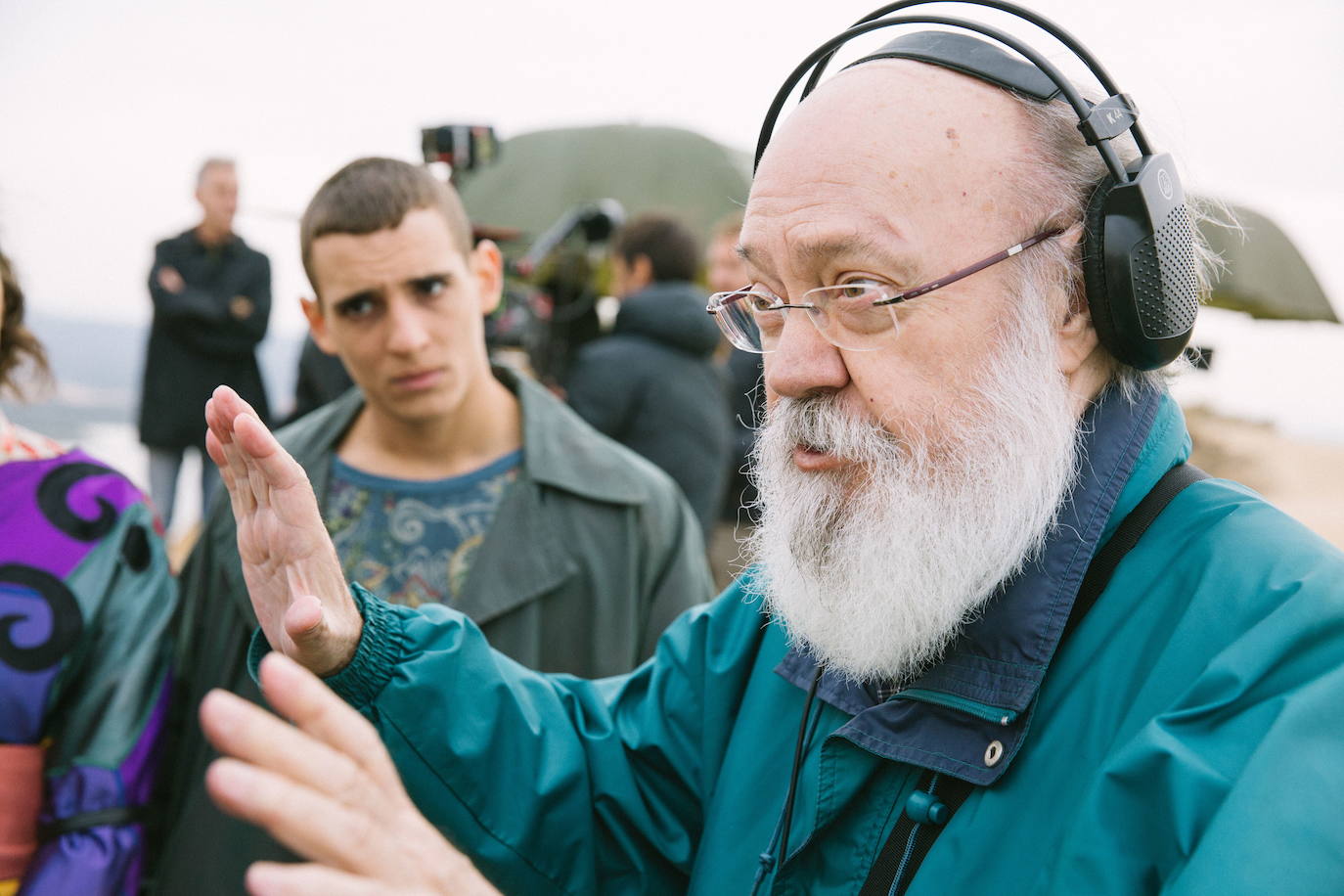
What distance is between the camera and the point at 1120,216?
1.31m

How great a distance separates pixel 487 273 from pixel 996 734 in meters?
2.08

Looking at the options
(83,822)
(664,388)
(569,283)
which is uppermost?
(569,283)

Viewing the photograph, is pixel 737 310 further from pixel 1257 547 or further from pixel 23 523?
pixel 23 523

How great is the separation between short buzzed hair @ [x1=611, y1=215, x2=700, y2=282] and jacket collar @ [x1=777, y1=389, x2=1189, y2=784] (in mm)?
3236

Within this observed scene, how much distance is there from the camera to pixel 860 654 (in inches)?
55.2

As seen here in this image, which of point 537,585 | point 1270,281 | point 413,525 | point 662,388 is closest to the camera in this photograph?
point 537,585

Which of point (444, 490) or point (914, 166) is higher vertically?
point (914, 166)

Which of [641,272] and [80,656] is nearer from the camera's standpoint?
[80,656]

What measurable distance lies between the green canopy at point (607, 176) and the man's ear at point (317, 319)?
4.96 meters

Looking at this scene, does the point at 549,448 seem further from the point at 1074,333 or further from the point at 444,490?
the point at 1074,333

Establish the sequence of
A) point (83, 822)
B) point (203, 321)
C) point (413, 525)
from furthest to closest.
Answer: point (203, 321) < point (413, 525) < point (83, 822)

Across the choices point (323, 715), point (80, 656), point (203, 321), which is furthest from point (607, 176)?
point (323, 715)

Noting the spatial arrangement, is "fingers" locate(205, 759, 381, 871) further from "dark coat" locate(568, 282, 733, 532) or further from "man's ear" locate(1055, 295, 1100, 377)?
"dark coat" locate(568, 282, 733, 532)

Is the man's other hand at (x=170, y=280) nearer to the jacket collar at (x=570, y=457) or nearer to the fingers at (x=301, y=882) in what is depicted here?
the jacket collar at (x=570, y=457)
